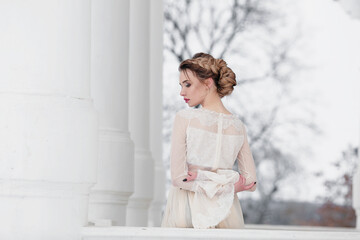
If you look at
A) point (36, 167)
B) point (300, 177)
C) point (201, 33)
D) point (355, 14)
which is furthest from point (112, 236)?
point (300, 177)

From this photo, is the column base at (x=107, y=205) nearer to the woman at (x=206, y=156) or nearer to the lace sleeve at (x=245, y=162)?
the woman at (x=206, y=156)

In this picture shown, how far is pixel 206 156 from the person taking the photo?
802 centimetres

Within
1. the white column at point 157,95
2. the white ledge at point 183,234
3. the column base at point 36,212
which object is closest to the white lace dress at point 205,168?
the white ledge at point 183,234

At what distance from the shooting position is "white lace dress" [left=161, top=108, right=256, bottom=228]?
25.9ft

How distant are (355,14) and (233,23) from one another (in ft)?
37.3

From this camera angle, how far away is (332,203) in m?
32.3

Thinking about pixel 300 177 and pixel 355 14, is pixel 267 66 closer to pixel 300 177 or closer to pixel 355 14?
pixel 300 177

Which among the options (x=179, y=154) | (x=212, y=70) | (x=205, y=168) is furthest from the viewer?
(x=212, y=70)

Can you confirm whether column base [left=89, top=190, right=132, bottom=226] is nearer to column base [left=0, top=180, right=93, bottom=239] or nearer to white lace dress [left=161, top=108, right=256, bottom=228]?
white lace dress [left=161, top=108, right=256, bottom=228]

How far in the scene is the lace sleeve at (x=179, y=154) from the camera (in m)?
7.89

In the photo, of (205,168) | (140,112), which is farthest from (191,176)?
(140,112)

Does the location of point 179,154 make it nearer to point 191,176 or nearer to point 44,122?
point 191,176

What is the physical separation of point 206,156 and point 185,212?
1.64 feet

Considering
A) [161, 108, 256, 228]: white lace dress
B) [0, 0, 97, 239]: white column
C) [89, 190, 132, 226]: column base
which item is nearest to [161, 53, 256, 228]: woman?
[161, 108, 256, 228]: white lace dress
